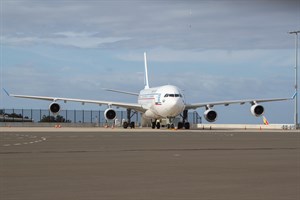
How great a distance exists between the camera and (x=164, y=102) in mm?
60156

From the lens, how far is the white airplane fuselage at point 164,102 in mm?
59500

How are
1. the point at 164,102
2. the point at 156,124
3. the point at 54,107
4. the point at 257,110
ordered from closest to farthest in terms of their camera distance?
the point at 164,102, the point at 54,107, the point at 156,124, the point at 257,110

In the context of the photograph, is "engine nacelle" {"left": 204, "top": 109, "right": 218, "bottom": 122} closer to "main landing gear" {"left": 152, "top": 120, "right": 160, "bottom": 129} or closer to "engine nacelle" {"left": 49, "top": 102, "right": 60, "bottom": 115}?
"main landing gear" {"left": 152, "top": 120, "right": 160, "bottom": 129}

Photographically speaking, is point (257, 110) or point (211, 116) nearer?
point (211, 116)
